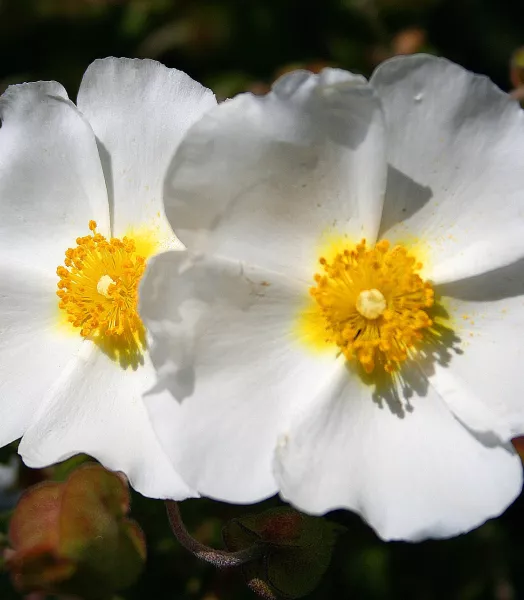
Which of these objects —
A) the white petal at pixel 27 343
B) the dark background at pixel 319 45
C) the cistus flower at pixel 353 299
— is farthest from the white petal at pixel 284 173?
the dark background at pixel 319 45

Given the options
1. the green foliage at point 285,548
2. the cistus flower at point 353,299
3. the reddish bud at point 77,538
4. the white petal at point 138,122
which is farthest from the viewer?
the white petal at point 138,122

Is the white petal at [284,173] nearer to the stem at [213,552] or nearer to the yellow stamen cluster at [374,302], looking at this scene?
the yellow stamen cluster at [374,302]

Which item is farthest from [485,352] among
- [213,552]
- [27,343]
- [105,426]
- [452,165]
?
[27,343]

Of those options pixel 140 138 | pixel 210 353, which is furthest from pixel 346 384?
pixel 140 138

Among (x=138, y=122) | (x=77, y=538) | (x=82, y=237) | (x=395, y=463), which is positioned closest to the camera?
(x=77, y=538)

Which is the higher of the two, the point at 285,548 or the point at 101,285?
the point at 101,285

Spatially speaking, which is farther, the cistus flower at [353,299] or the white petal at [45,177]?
the white petal at [45,177]

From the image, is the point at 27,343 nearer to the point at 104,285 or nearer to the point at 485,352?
the point at 104,285

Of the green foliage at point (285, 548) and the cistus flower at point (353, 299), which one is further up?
the cistus flower at point (353, 299)
